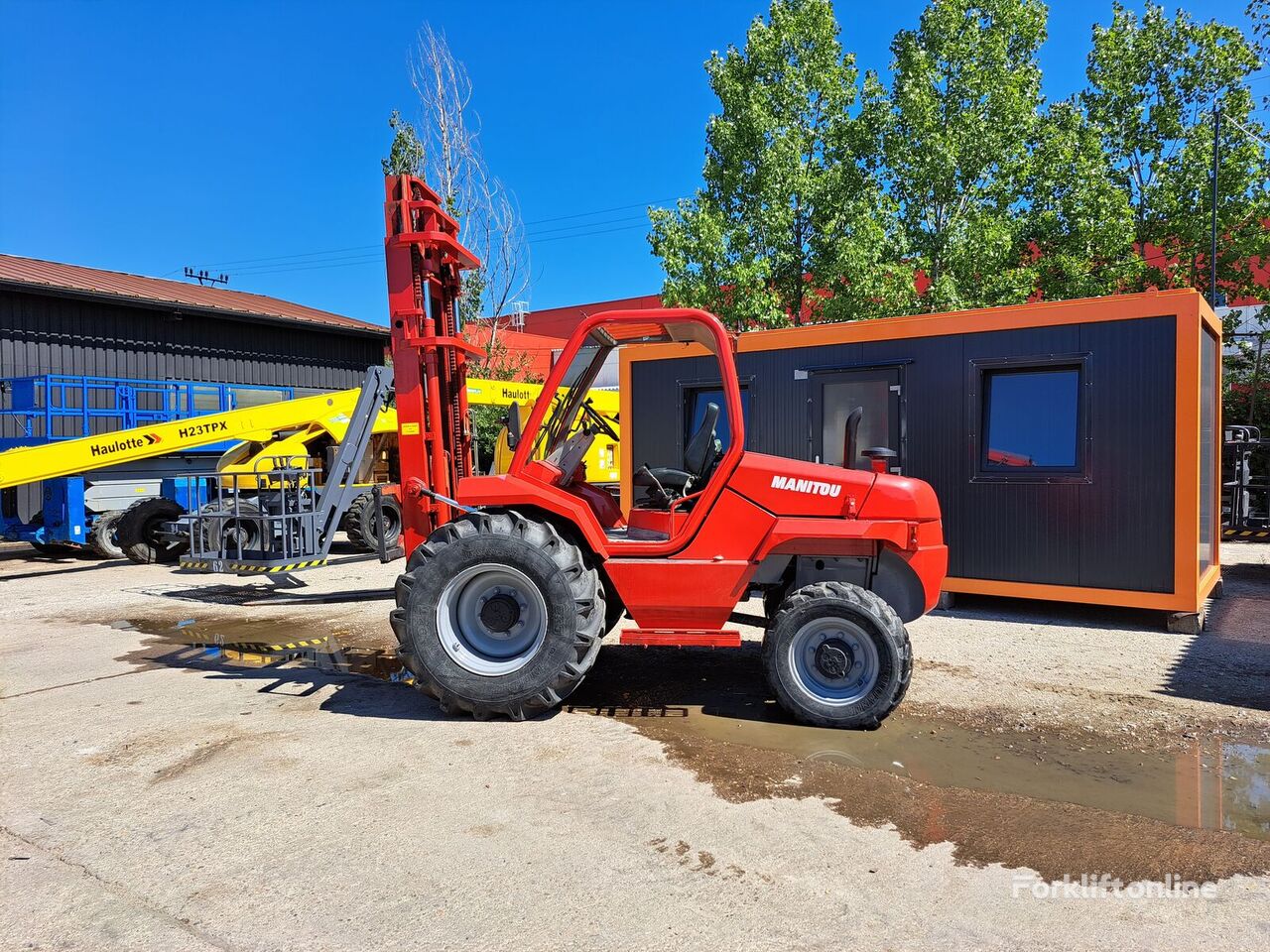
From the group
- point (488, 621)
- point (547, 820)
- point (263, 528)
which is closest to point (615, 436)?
point (488, 621)

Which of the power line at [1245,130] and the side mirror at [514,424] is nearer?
the side mirror at [514,424]

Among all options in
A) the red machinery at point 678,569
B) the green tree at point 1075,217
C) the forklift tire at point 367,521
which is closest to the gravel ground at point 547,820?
the red machinery at point 678,569

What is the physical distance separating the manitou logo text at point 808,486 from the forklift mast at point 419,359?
7.42 feet

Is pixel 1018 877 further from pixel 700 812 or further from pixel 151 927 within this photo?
pixel 151 927

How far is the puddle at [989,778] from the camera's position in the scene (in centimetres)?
353

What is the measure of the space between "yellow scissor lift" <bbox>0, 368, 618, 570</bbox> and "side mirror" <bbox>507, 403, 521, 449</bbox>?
5.25 metres

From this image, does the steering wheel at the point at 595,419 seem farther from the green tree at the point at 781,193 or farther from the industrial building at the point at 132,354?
the green tree at the point at 781,193

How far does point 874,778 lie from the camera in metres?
4.30

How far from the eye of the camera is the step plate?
5.27 metres

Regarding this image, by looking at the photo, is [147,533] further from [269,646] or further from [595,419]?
[595,419]

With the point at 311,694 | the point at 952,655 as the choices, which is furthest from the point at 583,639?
the point at 952,655

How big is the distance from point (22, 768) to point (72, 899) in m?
1.72

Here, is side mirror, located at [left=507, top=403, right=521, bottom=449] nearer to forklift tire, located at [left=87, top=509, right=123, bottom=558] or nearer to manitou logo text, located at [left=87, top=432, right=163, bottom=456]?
manitou logo text, located at [left=87, top=432, right=163, bottom=456]

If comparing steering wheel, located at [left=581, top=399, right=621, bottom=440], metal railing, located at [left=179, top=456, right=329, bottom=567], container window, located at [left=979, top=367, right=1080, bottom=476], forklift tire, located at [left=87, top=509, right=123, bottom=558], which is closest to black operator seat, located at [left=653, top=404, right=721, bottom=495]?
steering wheel, located at [left=581, top=399, right=621, bottom=440]
